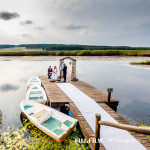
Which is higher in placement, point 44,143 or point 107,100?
point 107,100

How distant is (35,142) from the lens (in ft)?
25.3

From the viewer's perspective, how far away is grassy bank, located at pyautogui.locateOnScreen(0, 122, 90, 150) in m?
7.30

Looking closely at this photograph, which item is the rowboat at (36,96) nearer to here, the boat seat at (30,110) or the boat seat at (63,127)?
the boat seat at (30,110)

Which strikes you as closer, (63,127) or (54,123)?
(63,127)

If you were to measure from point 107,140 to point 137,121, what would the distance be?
19.8 ft

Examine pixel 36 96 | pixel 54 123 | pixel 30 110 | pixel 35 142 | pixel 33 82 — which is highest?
pixel 33 82

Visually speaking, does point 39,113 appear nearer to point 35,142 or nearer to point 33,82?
point 35,142

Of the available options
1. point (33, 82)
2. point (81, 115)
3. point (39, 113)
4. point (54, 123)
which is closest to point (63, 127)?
point (54, 123)

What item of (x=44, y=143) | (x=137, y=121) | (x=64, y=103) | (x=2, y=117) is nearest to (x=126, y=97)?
(x=137, y=121)

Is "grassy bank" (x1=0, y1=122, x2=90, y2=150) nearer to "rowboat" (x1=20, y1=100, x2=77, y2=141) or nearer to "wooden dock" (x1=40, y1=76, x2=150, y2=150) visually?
"rowboat" (x1=20, y1=100, x2=77, y2=141)

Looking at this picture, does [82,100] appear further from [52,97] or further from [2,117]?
[2,117]

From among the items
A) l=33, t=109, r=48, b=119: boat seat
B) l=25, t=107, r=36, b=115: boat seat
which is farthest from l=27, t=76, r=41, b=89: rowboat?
l=33, t=109, r=48, b=119: boat seat

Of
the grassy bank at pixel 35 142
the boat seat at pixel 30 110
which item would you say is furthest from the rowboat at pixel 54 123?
the grassy bank at pixel 35 142

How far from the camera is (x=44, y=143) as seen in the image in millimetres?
7676
